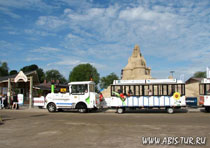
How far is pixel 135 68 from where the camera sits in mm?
74688

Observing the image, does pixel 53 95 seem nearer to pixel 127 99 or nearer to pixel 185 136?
pixel 127 99

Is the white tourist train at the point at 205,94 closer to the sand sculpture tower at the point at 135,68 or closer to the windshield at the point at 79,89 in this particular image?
the windshield at the point at 79,89

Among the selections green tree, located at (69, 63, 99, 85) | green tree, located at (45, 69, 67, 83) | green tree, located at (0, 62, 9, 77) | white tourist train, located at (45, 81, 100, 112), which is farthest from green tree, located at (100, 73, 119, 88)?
white tourist train, located at (45, 81, 100, 112)

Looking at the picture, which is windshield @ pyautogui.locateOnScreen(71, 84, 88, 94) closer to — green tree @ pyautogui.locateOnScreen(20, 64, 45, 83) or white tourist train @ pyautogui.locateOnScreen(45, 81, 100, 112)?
white tourist train @ pyautogui.locateOnScreen(45, 81, 100, 112)

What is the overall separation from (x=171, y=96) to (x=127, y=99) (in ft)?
11.7

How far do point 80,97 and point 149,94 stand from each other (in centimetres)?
580

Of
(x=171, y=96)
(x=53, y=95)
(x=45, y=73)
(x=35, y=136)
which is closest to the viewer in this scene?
(x=35, y=136)

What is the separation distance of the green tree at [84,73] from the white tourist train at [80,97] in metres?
67.0

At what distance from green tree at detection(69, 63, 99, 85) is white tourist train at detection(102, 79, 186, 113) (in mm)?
67770

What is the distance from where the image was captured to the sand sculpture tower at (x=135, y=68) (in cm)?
→ 7331

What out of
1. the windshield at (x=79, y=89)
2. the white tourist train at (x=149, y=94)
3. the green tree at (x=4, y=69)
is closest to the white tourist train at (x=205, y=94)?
the white tourist train at (x=149, y=94)

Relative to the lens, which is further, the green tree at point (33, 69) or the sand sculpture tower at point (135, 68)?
the green tree at point (33, 69)

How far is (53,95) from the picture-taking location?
18.6 metres

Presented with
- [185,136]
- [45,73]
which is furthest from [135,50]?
[185,136]
